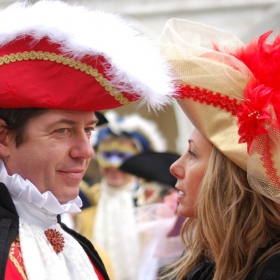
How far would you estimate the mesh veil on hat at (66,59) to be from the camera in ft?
8.35

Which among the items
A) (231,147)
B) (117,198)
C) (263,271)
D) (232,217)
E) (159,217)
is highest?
(231,147)

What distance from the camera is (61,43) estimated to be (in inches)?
101

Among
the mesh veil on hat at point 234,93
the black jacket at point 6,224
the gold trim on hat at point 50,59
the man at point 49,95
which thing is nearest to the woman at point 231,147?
the mesh veil on hat at point 234,93

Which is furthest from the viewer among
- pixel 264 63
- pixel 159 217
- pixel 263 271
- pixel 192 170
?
pixel 159 217

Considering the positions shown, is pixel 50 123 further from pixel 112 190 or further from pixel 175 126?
pixel 175 126

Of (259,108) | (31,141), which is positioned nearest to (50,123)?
(31,141)

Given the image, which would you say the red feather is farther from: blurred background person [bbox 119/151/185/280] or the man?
blurred background person [bbox 119/151/185/280]

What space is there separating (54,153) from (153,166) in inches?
100

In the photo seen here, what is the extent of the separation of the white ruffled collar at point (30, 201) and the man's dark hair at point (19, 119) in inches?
5.0

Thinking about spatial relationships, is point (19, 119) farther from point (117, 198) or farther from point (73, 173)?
point (117, 198)

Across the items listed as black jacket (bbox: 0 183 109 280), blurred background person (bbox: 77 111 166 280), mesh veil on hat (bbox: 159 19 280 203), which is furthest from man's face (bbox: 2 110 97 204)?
blurred background person (bbox: 77 111 166 280)

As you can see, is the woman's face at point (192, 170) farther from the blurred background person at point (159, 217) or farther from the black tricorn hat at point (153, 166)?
the black tricorn hat at point (153, 166)

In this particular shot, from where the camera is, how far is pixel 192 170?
308cm

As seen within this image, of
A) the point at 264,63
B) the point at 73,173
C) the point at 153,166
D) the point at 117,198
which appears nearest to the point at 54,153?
the point at 73,173
